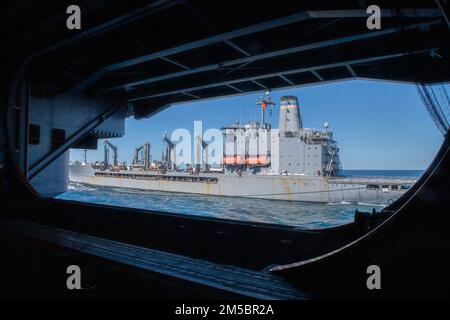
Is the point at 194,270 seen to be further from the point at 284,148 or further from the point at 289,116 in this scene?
the point at 289,116

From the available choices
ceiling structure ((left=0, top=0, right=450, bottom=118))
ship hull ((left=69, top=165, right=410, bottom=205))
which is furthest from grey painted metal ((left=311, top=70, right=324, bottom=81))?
ship hull ((left=69, top=165, right=410, bottom=205))

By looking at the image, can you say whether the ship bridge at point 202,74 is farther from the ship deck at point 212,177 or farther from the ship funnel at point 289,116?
the ship funnel at point 289,116

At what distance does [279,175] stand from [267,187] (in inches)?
111

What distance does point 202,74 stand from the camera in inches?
484

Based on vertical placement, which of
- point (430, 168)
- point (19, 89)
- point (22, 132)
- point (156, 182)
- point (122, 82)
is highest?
point (122, 82)

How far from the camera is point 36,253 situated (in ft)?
15.2

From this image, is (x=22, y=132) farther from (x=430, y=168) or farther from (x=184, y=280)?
(x=430, y=168)

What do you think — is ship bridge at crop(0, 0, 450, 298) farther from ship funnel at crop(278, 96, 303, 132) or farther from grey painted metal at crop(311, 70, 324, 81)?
ship funnel at crop(278, 96, 303, 132)

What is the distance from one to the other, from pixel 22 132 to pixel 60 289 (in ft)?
35.8

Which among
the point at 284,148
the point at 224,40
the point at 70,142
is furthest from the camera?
the point at 284,148

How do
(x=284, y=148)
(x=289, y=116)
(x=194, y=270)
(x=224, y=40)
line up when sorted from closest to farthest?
(x=194, y=270) < (x=224, y=40) < (x=284, y=148) < (x=289, y=116)

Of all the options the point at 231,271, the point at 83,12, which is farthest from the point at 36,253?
the point at 83,12

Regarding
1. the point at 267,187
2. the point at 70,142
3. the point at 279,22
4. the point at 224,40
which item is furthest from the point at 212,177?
the point at 279,22
